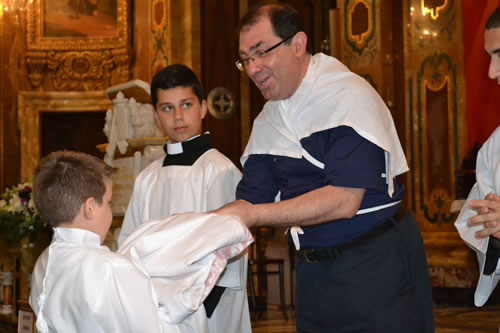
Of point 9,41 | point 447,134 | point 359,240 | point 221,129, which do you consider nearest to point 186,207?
point 359,240

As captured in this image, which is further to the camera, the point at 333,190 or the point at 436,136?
the point at 436,136

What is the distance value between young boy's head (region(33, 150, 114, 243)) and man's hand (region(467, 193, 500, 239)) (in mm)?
1175

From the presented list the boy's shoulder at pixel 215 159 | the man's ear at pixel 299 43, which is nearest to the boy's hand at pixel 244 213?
the man's ear at pixel 299 43

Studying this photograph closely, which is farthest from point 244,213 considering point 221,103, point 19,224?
point 221,103

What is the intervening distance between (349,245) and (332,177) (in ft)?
0.84

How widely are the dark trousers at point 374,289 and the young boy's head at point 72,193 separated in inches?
30.0

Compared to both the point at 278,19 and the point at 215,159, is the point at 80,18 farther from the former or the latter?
the point at 278,19

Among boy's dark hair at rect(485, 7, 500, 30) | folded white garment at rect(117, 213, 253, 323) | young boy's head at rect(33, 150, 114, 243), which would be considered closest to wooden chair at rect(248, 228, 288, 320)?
young boy's head at rect(33, 150, 114, 243)

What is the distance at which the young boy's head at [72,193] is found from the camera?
220 cm

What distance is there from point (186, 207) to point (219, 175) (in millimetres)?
227

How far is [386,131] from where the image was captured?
2.28 metres

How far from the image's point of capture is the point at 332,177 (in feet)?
7.23

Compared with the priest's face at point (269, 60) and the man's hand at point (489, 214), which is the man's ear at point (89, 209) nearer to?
the priest's face at point (269, 60)

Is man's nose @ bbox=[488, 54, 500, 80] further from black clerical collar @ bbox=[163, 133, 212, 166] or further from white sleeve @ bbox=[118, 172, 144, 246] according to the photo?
white sleeve @ bbox=[118, 172, 144, 246]
